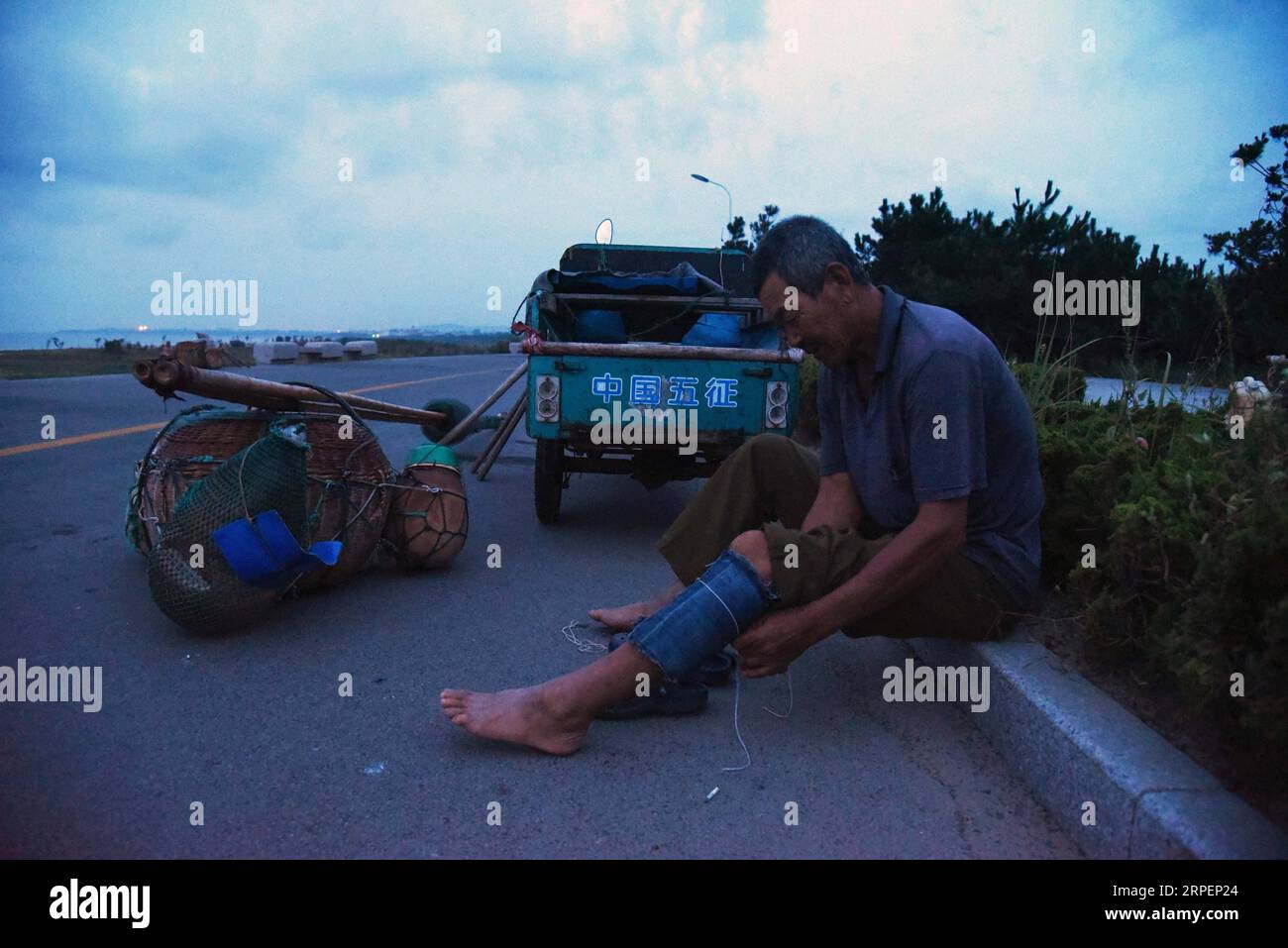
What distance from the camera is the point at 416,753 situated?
2916mm

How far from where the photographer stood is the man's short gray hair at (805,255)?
2.88 metres

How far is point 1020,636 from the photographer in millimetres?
3285

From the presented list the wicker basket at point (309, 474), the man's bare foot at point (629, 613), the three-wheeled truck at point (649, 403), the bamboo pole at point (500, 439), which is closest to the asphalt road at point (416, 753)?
the man's bare foot at point (629, 613)

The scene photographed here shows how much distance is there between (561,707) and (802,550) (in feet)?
2.84

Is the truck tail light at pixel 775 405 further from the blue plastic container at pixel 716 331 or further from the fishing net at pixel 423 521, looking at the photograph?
the fishing net at pixel 423 521

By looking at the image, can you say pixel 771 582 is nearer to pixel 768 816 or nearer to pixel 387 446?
pixel 768 816

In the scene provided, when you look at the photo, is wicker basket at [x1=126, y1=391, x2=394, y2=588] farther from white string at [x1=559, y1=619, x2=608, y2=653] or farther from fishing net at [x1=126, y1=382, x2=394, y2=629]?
white string at [x1=559, y1=619, x2=608, y2=653]

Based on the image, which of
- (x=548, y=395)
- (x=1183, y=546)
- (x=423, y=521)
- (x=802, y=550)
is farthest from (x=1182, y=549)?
(x=548, y=395)

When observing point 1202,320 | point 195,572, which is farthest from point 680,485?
point 1202,320

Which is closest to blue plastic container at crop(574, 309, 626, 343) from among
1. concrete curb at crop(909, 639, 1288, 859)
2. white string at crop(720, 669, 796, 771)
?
white string at crop(720, 669, 796, 771)

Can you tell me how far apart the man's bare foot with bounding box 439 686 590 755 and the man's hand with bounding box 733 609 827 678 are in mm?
542

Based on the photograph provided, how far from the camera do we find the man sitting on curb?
2.78 metres

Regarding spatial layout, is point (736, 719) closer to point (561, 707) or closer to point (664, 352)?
point (561, 707)

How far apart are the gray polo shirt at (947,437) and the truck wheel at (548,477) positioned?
9.52 ft
